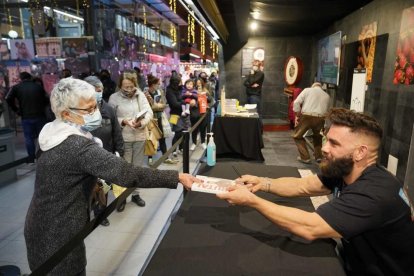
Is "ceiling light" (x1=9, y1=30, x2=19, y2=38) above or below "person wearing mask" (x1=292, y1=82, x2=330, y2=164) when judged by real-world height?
above

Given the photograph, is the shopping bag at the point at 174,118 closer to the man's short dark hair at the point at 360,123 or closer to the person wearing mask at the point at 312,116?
the person wearing mask at the point at 312,116

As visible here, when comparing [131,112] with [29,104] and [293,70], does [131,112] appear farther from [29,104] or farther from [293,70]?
[293,70]

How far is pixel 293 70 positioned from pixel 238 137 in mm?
5457

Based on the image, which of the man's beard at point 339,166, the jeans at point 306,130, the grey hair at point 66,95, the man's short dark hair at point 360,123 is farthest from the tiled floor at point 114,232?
the jeans at point 306,130

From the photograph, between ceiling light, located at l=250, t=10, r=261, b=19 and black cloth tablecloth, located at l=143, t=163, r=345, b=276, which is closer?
black cloth tablecloth, located at l=143, t=163, r=345, b=276

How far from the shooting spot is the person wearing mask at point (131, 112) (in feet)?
11.2

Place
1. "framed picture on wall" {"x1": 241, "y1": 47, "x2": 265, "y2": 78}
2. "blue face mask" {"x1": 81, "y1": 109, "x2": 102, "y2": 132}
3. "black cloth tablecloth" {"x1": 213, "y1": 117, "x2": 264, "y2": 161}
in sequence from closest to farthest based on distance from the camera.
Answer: "blue face mask" {"x1": 81, "y1": 109, "x2": 102, "y2": 132} → "black cloth tablecloth" {"x1": 213, "y1": 117, "x2": 264, "y2": 161} → "framed picture on wall" {"x1": 241, "y1": 47, "x2": 265, "y2": 78}

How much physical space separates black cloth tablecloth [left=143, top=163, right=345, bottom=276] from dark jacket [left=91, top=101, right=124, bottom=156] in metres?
1.56

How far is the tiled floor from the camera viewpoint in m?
2.59

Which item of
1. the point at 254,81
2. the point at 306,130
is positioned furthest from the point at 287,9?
the point at 254,81

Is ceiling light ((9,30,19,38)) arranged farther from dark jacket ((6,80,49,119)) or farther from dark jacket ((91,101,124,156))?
dark jacket ((91,101,124,156))

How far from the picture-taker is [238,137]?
4.70m

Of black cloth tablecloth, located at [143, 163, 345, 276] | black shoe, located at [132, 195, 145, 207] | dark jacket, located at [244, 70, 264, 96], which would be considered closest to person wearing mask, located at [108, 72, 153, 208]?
black shoe, located at [132, 195, 145, 207]

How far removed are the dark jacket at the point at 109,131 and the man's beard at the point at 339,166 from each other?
210 centimetres
